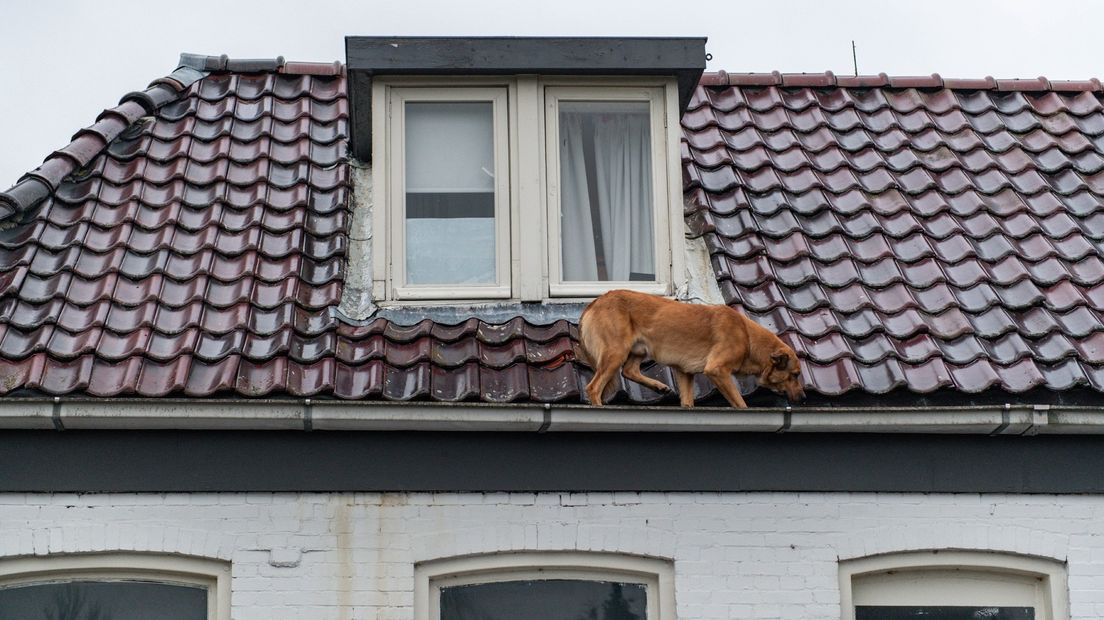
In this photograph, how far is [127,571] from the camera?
773 centimetres

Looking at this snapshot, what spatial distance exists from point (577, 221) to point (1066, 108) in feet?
13.1

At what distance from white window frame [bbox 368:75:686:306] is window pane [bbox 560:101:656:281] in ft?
0.41

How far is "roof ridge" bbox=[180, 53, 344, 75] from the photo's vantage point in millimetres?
10875

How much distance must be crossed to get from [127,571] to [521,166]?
124 inches

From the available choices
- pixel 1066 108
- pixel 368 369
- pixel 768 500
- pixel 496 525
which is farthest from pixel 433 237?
pixel 1066 108

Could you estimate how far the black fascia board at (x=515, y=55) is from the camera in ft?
29.3

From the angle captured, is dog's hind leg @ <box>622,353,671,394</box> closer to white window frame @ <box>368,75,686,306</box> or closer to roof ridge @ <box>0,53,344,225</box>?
white window frame @ <box>368,75,686,306</box>

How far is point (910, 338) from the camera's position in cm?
837

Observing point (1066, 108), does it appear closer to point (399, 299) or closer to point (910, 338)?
point (910, 338)

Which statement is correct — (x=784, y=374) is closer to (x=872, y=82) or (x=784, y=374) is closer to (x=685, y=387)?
(x=685, y=387)

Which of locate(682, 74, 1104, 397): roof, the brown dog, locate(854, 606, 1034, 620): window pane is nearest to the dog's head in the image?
the brown dog

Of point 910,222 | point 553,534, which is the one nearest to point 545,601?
point 553,534

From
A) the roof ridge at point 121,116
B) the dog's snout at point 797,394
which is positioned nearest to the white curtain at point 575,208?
the dog's snout at point 797,394

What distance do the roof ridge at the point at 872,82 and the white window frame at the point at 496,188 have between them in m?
2.39
